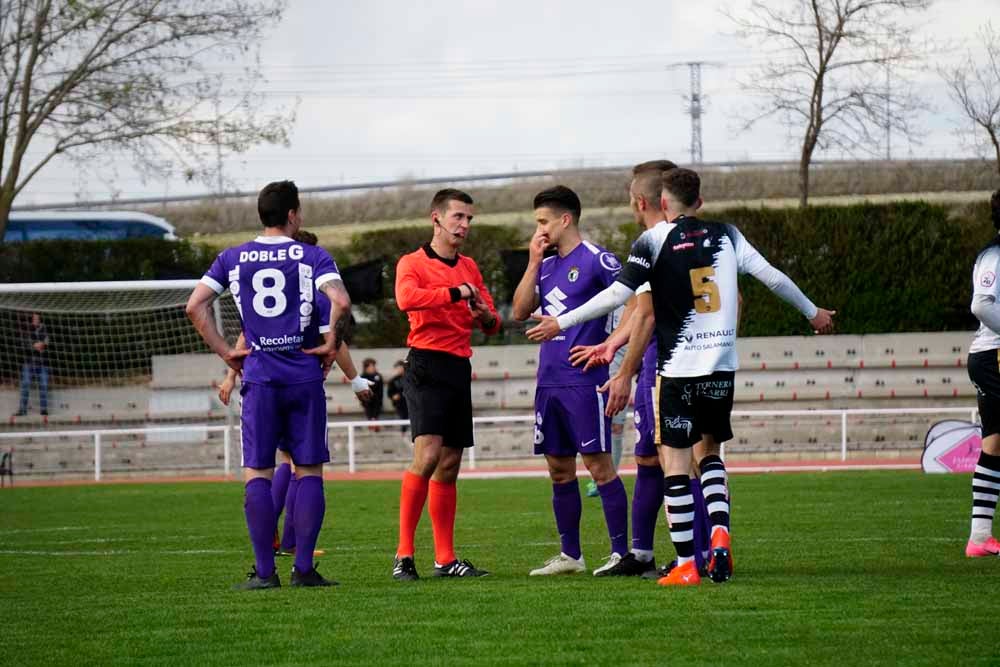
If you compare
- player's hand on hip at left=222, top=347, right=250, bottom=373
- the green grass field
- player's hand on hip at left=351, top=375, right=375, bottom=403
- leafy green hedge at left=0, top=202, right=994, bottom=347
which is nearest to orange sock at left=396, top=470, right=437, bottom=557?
the green grass field

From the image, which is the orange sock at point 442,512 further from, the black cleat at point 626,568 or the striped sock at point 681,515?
the striped sock at point 681,515

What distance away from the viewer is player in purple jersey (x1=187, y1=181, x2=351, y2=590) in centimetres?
799

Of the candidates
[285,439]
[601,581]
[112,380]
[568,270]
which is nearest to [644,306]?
[568,270]

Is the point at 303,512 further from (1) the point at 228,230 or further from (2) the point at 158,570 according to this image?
(1) the point at 228,230

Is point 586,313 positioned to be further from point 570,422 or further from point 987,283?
point 987,283

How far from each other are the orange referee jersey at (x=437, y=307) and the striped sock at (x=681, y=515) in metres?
1.67

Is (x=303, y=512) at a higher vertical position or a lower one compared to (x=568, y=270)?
lower

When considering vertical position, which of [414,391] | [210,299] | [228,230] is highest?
[228,230]

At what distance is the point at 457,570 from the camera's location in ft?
28.3

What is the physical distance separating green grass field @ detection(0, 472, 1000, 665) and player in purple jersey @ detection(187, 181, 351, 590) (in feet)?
1.44

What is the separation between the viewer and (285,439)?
8219mm

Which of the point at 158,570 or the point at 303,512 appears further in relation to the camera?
the point at 158,570

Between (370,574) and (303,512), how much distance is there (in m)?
1.07

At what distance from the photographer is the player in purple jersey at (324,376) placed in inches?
323
